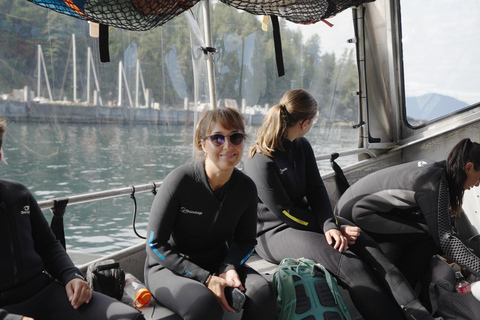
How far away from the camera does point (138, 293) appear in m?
2.26

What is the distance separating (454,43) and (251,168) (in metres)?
2.96

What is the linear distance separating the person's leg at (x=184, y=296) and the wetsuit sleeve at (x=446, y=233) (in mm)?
1391

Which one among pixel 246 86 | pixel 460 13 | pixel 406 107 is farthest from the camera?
pixel 406 107

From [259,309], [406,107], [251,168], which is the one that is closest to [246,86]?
[251,168]

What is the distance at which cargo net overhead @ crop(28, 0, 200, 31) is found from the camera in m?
1.93

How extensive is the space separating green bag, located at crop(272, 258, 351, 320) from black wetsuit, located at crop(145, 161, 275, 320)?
19 cm

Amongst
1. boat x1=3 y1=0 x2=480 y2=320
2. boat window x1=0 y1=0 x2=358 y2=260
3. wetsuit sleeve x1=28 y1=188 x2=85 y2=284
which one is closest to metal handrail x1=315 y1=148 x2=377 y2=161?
boat x1=3 y1=0 x2=480 y2=320

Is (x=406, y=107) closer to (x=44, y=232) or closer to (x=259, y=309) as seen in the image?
(x=259, y=309)

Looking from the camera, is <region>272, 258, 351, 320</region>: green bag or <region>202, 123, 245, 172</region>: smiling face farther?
<region>272, 258, 351, 320</region>: green bag

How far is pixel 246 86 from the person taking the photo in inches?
158

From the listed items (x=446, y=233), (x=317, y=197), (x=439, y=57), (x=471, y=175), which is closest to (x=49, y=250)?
(x=317, y=197)

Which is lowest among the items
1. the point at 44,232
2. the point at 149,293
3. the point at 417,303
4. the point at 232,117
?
the point at 417,303

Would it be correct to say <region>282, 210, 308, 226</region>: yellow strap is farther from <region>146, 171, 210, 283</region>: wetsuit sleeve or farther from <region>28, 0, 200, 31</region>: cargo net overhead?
<region>28, 0, 200, 31</region>: cargo net overhead

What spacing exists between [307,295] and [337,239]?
392 millimetres
